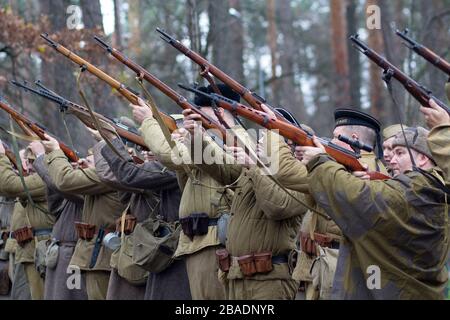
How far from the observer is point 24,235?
32.2ft

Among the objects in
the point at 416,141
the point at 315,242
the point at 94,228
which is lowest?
the point at 315,242

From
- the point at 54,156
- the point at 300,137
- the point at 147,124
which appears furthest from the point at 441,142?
the point at 54,156

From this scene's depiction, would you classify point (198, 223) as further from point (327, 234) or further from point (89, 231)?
point (89, 231)

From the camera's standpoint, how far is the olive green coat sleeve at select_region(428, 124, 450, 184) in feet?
16.0

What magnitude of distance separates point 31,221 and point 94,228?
1.58m

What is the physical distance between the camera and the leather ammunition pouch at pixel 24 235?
9805 millimetres

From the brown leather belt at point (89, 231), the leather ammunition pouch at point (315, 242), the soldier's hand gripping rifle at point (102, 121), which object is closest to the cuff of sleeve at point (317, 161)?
the leather ammunition pouch at point (315, 242)

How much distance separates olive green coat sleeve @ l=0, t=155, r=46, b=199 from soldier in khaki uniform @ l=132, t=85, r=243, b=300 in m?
2.97

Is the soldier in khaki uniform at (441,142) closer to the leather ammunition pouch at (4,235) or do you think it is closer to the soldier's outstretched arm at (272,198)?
the soldier's outstretched arm at (272,198)

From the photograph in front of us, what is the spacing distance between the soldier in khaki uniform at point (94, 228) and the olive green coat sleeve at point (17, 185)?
1241mm

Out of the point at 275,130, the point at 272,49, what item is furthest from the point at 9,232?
the point at 272,49

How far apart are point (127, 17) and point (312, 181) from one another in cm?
2899

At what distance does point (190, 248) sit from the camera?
23.0ft
